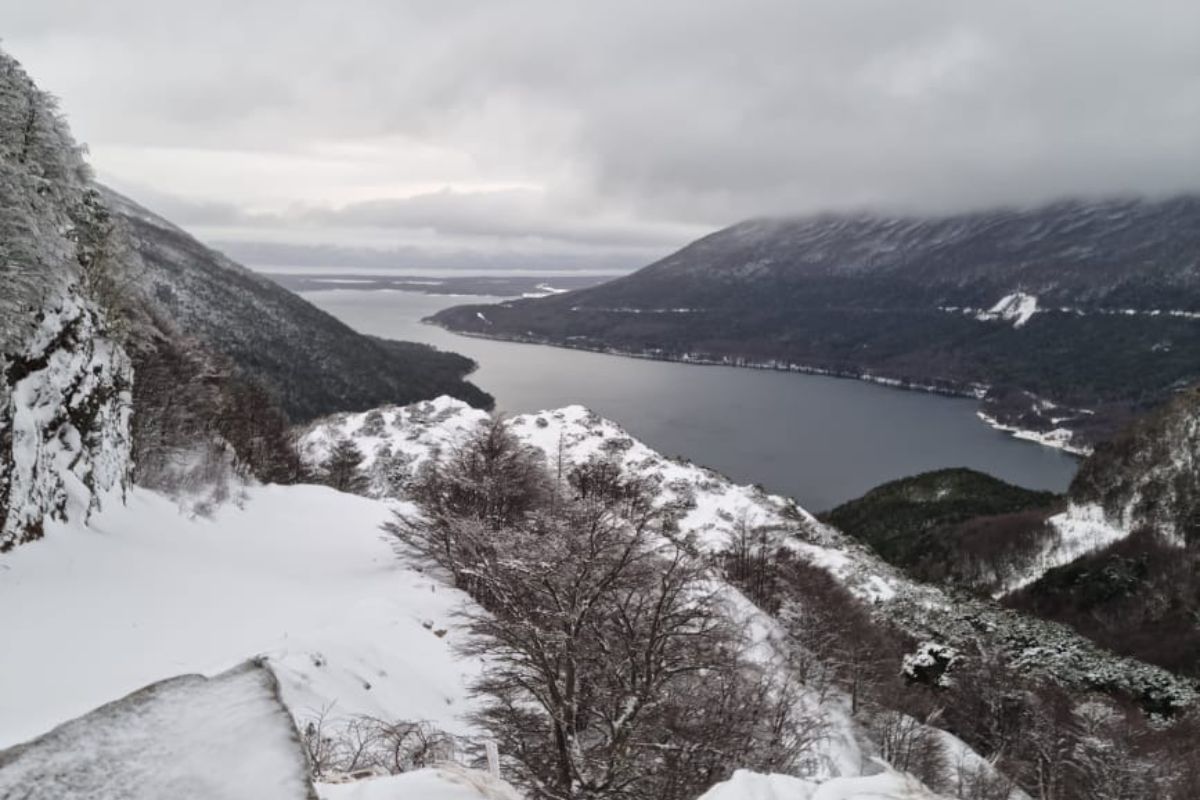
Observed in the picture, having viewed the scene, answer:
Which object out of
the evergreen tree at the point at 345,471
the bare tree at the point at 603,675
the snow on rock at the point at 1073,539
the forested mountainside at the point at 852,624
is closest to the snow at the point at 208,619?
the bare tree at the point at 603,675

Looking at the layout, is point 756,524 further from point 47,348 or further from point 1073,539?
point 47,348

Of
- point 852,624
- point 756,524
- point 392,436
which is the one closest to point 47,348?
point 852,624

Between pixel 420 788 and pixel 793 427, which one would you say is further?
pixel 793 427

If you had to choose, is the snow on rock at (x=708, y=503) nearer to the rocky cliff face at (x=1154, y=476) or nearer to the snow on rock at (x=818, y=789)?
the rocky cliff face at (x=1154, y=476)

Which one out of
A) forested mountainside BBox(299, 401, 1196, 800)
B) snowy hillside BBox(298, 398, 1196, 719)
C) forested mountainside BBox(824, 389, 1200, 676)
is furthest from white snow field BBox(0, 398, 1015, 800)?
forested mountainside BBox(824, 389, 1200, 676)

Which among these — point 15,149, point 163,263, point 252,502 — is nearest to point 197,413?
point 252,502

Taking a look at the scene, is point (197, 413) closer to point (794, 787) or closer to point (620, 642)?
point (620, 642)
